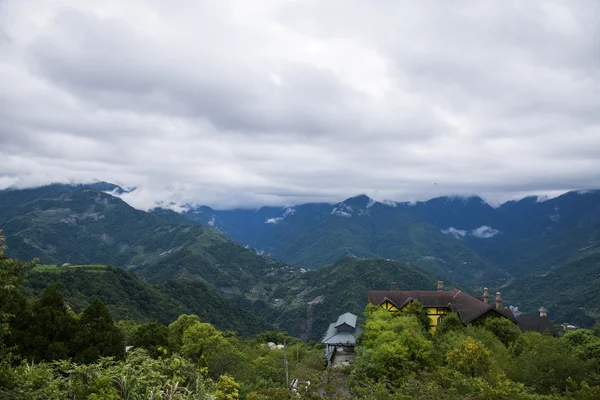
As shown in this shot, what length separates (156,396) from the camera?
38.1 ft

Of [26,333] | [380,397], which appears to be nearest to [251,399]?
[380,397]

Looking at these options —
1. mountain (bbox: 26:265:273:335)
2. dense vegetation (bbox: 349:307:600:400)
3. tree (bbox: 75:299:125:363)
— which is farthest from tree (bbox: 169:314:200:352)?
mountain (bbox: 26:265:273:335)

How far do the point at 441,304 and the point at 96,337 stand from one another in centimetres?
3696

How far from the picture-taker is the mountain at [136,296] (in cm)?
Answer: 11319

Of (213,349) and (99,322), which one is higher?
(99,322)

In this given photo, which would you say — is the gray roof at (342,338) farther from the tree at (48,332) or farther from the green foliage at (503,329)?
the tree at (48,332)

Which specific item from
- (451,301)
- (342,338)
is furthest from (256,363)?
(451,301)

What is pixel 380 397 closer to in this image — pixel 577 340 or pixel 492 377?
pixel 492 377

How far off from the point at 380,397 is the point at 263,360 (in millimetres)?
21689

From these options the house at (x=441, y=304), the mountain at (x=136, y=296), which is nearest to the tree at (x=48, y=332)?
the house at (x=441, y=304)

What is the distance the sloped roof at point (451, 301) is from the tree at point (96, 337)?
33.0m

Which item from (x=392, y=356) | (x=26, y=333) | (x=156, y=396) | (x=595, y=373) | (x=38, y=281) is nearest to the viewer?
(x=156, y=396)

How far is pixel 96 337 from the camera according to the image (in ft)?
101

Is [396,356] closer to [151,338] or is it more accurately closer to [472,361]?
[472,361]
